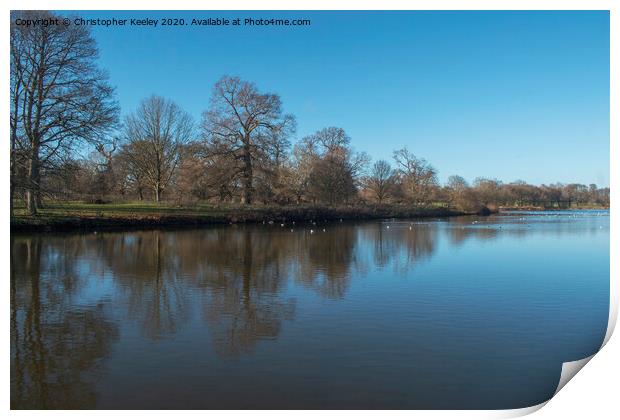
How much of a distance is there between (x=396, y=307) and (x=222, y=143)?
3170cm

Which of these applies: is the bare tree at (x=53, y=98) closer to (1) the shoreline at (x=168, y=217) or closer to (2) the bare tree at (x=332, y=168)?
(1) the shoreline at (x=168, y=217)

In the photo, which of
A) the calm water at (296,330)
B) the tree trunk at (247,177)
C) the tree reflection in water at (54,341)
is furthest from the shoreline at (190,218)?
the tree reflection in water at (54,341)

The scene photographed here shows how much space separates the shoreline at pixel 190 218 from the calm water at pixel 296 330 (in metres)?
9.07

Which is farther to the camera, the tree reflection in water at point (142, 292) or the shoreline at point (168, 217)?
the shoreline at point (168, 217)

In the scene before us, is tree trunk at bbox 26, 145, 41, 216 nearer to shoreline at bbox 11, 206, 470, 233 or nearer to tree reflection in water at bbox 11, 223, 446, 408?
tree reflection in water at bbox 11, 223, 446, 408

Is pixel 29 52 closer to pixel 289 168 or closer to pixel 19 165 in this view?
pixel 19 165

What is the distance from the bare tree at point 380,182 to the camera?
2501 inches

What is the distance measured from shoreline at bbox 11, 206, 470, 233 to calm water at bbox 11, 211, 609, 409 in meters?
9.07

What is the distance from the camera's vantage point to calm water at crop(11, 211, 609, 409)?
632 centimetres

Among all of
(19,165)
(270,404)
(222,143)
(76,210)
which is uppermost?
(222,143)

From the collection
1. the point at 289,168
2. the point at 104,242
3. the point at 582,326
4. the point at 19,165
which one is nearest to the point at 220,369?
the point at 582,326

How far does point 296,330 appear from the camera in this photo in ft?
28.9

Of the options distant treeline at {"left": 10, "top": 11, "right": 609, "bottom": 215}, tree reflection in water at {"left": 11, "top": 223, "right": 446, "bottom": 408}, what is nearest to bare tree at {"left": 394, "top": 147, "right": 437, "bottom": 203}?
distant treeline at {"left": 10, "top": 11, "right": 609, "bottom": 215}

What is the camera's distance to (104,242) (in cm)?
2250
